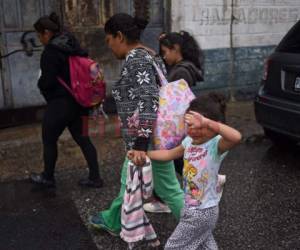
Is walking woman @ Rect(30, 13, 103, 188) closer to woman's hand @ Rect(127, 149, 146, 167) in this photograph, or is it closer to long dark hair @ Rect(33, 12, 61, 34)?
long dark hair @ Rect(33, 12, 61, 34)

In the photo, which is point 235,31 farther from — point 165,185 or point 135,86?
point 135,86

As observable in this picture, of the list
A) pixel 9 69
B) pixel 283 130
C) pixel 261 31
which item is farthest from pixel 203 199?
pixel 261 31

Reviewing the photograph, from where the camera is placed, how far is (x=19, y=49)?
5.74 metres

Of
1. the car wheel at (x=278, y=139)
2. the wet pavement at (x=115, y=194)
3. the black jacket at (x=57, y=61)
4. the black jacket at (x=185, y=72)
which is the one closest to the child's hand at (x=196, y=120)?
the black jacket at (x=185, y=72)

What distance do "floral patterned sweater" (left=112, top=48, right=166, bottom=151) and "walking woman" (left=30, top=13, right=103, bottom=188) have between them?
45.1 inches

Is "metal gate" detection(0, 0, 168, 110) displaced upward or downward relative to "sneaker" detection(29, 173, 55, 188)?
upward

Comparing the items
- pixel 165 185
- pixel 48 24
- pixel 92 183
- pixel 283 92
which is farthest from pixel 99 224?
pixel 283 92

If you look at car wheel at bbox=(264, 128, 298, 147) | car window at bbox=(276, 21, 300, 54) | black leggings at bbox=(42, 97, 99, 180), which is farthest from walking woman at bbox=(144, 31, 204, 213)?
car wheel at bbox=(264, 128, 298, 147)

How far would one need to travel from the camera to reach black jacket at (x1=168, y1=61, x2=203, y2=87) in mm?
3137

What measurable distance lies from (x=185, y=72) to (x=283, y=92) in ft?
6.01

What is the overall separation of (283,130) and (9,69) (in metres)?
3.55

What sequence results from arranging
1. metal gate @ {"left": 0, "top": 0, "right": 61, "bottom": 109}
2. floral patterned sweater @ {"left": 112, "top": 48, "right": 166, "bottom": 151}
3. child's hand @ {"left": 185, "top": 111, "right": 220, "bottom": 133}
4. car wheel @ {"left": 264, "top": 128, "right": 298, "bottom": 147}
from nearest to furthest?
child's hand @ {"left": 185, "top": 111, "right": 220, "bottom": 133}
floral patterned sweater @ {"left": 112, "top": 48, "right": 166, "bottom": 151}
car wheel @ {"left": 264, "top": 128, "right": 298, "bottom": 147}
metal gate @ {"left": 0, "top": 0, "right": 61, "bottom": 109}

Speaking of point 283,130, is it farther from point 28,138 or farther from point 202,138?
point 28,138

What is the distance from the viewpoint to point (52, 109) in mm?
3770
